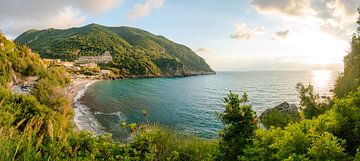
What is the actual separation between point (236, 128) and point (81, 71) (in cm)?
13504

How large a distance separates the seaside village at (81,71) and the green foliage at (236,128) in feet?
171

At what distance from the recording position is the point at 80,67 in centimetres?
14375

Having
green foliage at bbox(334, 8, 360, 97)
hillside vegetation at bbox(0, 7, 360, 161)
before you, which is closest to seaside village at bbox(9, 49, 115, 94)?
green foliage at bbox(334, 8, 360, 97)

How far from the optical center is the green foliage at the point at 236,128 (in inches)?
310

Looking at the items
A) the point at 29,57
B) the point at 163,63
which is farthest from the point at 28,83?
the point at 163,63

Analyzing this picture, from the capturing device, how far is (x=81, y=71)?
13475 cm

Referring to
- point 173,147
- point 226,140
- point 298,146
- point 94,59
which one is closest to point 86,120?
point 173,147

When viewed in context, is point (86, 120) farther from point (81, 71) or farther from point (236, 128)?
point (81, 71)

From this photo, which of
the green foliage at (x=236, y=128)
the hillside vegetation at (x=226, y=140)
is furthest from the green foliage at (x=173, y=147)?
the green foliage at (x=236, y=128)

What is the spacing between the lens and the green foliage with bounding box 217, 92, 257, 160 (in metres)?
7.88

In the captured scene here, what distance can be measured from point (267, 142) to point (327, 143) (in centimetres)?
226

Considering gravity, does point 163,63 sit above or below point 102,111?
above

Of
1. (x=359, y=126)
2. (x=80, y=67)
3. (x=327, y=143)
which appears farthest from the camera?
(x=80, y=67)

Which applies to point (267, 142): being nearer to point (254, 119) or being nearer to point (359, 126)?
point (254, 119)
